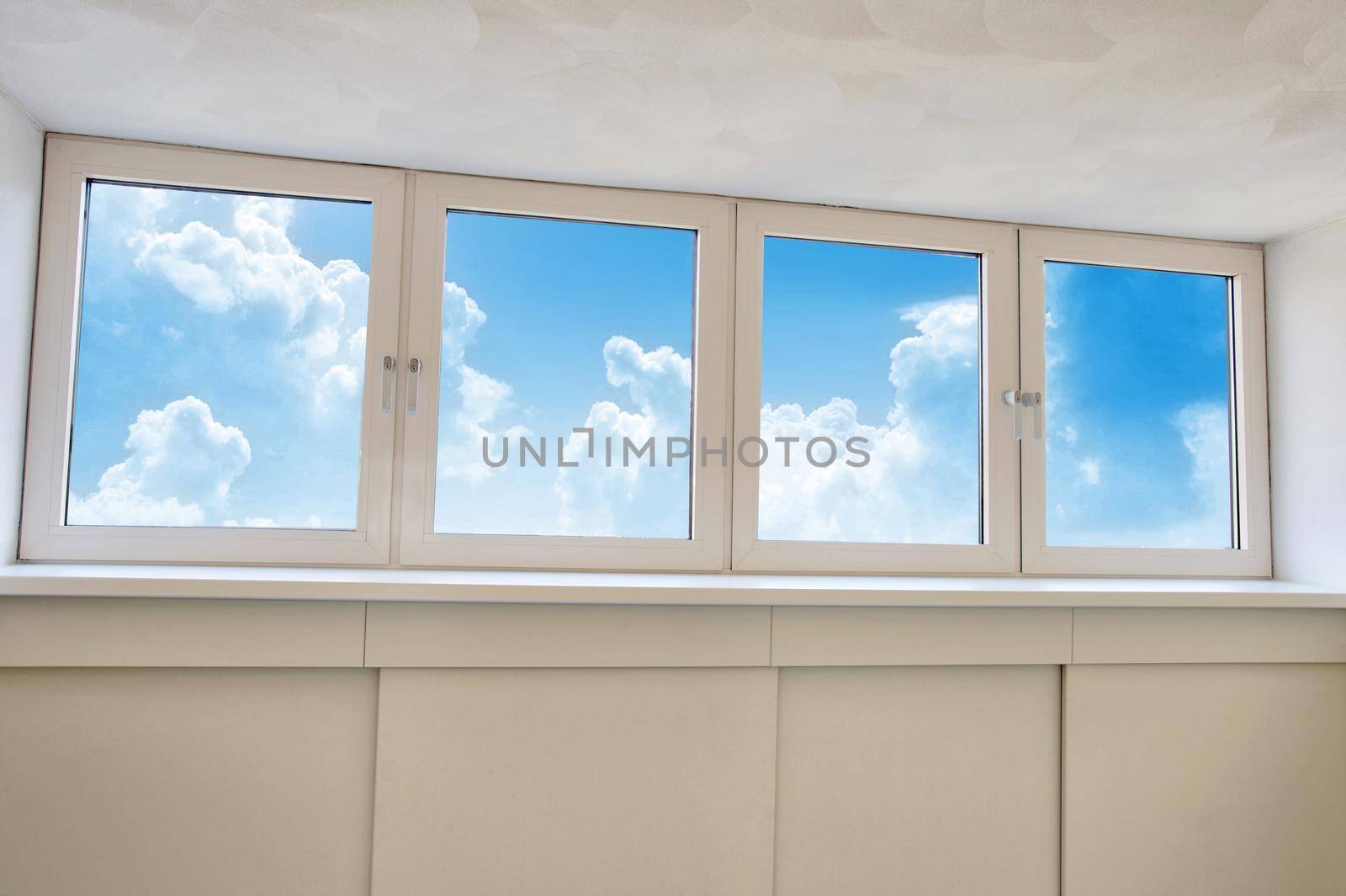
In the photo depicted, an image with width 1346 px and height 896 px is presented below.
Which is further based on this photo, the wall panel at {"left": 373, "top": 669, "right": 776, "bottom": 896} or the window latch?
the window latch

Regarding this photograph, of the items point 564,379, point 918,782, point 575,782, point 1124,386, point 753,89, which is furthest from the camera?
point 1124,386

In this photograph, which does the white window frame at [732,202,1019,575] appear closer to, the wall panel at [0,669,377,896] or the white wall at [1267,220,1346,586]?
the white wall at [1267,220,1346,586]

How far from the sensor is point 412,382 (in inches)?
79.4

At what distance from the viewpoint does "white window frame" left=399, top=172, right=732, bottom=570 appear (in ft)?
6.58

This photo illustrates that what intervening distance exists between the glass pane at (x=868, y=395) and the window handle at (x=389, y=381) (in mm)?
945

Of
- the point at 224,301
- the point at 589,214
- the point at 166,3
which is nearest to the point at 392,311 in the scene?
the point at 224,301

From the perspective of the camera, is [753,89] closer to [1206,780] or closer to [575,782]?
[575,782]

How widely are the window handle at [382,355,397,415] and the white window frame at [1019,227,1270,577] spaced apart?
1.69m

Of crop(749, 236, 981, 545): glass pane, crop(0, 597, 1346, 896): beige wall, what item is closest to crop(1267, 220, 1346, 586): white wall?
crop(0, 597, 1346, 896): beige wall

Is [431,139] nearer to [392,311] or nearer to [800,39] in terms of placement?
[392,311]

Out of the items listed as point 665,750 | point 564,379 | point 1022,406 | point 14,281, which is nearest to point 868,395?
point 1022,406

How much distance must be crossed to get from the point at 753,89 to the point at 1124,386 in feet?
4.95

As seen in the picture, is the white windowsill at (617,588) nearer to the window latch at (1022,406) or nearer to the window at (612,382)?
the window at (612,382)

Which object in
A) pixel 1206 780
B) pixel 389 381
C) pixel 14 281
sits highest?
pixel 14 281
